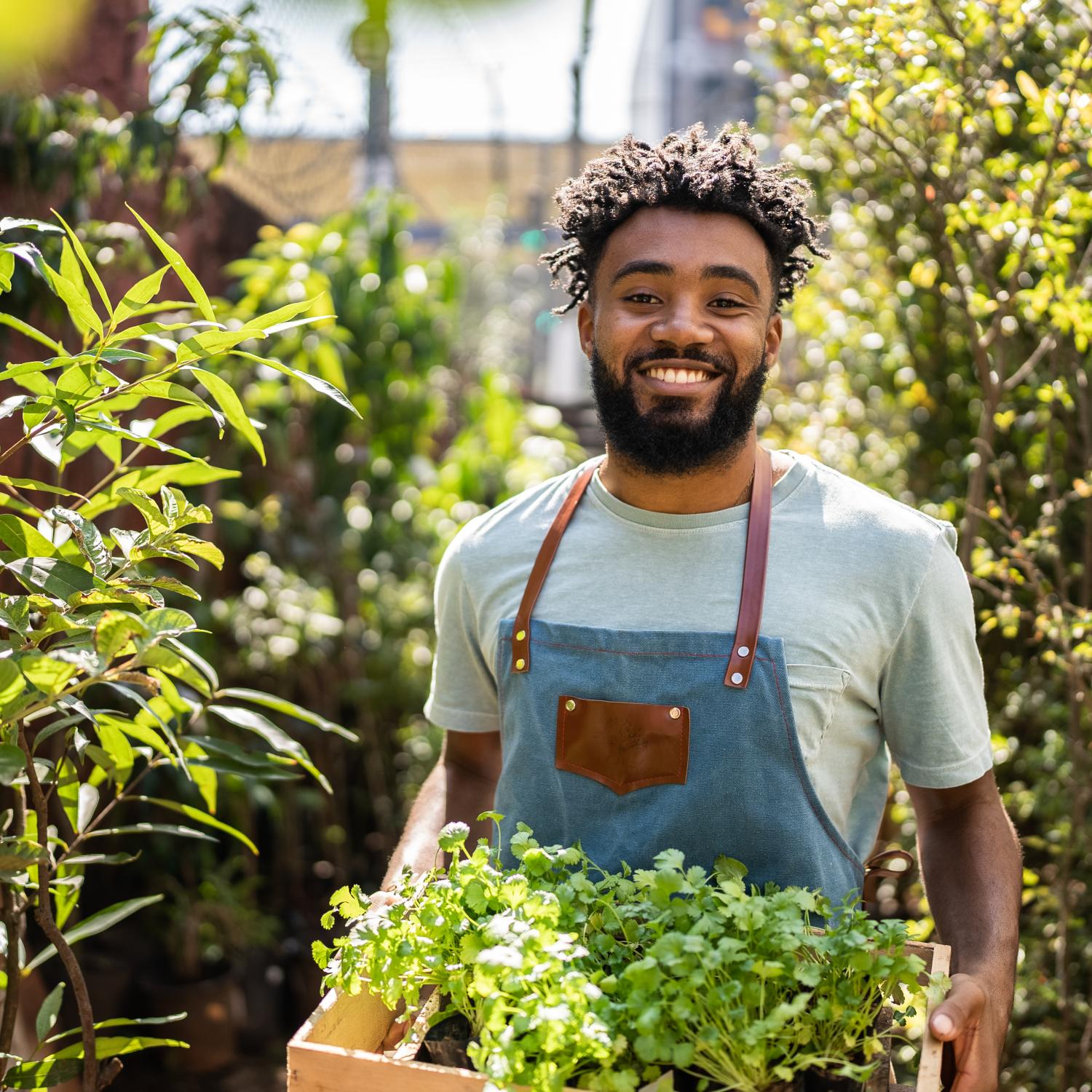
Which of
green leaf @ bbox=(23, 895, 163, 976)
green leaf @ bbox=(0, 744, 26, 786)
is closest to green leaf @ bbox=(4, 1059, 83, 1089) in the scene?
green leaf @ bbox=(23, 895, 163, 976)

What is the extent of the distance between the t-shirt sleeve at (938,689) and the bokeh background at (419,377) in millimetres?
485

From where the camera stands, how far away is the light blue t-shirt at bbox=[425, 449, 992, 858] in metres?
1.55

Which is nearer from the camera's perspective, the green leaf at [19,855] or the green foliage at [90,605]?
the green foliage at [90,605]

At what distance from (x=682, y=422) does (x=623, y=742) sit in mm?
449

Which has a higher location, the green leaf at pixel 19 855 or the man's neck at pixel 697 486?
the man's neck at pixel 697 486

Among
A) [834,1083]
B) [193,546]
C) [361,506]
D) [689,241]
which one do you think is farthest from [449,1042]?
[361,506]

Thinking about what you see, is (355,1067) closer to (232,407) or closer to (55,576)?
(55,576)

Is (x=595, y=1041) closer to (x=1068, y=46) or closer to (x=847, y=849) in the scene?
(x=847, y=849)

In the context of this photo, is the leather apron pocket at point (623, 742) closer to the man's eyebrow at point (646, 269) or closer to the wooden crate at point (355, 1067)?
the wooden crate at point (355, 1067)

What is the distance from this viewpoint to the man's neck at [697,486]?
1675mm

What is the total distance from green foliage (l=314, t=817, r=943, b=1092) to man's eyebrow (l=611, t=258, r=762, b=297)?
2.61 feet

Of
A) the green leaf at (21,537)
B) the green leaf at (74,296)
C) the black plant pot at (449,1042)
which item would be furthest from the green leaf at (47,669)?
the black plant pot at (449,1042)

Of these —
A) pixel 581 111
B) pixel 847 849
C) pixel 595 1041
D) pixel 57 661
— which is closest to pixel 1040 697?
pixel 847 849

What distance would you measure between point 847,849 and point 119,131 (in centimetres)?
209
